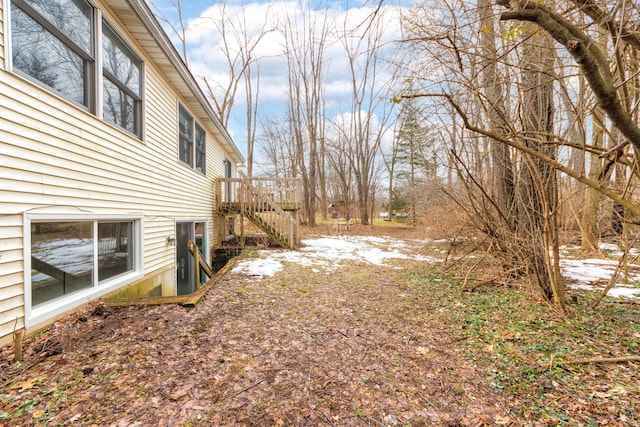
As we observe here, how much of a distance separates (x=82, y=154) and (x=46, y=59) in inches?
40.1

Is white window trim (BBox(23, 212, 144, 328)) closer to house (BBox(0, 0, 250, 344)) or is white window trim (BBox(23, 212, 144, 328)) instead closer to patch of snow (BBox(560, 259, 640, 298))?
house (BBox(0, 0, 250, 344))

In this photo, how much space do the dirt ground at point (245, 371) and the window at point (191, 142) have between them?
15.0 ft

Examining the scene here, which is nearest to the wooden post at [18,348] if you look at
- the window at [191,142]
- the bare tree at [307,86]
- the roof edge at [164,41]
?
the roof edge at [164,41]

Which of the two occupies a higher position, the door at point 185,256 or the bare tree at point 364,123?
the bare tree at point 364,123

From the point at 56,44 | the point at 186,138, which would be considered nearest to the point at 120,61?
the point at 56,44

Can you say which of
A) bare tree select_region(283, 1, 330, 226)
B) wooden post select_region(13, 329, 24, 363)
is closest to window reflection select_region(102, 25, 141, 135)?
wooden post select_region(13, 329, 24, 363)

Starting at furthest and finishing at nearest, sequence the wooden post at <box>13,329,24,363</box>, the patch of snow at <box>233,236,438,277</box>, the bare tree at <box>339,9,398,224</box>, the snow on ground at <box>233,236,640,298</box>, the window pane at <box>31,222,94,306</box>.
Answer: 1. the bare tree at <box>339,9,398,224</box>
2. the patch of snow at <box>233,236,438,277</box>
3. the snow on ground at <box>233,236,640,298</box>
4. the window pane at <box>31,222,94,306</box>
5. the wooden post at <box>13,329,24,363</box>

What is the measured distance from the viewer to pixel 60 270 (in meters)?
3.01

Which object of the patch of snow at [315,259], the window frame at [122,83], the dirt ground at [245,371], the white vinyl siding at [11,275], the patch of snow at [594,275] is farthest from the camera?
the patch of snow at [315,259]

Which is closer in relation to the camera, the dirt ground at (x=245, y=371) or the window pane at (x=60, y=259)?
the dirt ground at (x=245, y=371)

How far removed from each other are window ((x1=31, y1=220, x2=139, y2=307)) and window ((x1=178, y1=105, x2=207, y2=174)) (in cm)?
293

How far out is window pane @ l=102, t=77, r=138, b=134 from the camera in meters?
3.77

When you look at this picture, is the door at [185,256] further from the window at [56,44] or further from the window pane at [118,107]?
the window at [56,44]

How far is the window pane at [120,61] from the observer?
12.3ft
